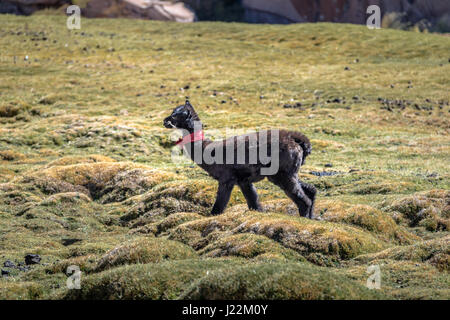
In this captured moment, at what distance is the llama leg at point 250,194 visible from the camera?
21.6m

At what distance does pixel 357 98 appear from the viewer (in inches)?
2660

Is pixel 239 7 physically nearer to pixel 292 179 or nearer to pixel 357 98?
pixel 357 98

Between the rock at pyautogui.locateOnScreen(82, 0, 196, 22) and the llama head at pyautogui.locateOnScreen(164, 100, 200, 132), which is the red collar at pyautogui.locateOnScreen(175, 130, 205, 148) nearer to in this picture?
the llama head at pyautogui.locateOnScreen(164, 100, 200, 132)

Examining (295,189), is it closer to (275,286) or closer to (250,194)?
(250,194)

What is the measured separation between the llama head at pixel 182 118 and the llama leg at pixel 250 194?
2.93m

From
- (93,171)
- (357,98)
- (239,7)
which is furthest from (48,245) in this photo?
(239,7)

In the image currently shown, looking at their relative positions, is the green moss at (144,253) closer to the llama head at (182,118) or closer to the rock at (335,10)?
the llama head at (182,118)

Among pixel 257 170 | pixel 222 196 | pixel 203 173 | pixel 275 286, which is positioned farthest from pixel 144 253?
pixel 203 173

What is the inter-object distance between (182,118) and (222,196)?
10.9 feet

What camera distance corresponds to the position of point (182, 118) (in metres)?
22.0

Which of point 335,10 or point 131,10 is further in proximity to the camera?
point 335,10

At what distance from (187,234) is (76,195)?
1122cm

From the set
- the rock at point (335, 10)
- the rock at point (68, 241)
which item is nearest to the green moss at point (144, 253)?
the rock at point (68, 241)

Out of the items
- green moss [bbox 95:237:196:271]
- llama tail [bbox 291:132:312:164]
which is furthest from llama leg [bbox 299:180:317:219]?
green moss [bbox 95:237:196:271]
